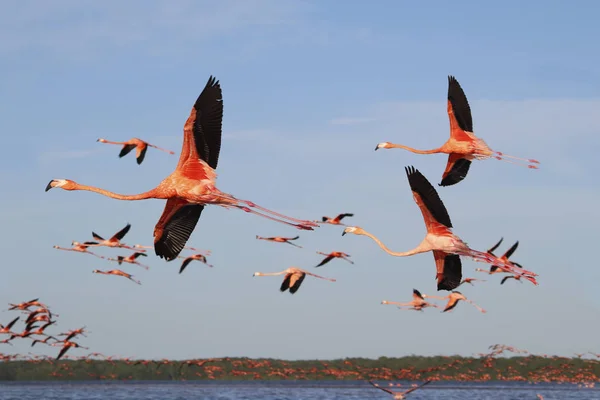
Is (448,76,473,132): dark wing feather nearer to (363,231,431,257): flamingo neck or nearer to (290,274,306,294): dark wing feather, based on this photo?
(363,231,431,257): flamingo neck

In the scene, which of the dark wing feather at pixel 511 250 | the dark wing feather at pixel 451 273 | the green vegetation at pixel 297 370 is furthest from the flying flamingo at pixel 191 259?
the green vegetation at pixel 297 370

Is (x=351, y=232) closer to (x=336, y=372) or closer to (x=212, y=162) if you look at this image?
(x=212, y=162)

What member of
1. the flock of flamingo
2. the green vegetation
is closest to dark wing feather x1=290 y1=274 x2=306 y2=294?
the flock of flamingo

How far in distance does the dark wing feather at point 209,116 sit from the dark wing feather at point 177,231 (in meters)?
1.57

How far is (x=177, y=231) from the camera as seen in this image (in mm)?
17609

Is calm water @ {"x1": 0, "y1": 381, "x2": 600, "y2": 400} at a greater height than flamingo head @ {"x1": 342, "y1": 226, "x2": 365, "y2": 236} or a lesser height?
greater

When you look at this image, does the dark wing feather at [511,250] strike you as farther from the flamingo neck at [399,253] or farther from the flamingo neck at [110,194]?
the flamingo neck at [110,194]

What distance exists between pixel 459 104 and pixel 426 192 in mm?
4595

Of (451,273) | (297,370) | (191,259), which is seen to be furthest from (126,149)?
(297,370)

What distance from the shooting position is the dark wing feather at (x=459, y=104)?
21.7 meters

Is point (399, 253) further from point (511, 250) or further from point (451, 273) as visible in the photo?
point (511, 250)

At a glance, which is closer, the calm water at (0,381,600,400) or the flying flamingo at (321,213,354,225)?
the flying flamingo at (321,213,354,225)

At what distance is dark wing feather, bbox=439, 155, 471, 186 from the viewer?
2152 cm

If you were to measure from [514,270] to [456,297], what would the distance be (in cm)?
1049
